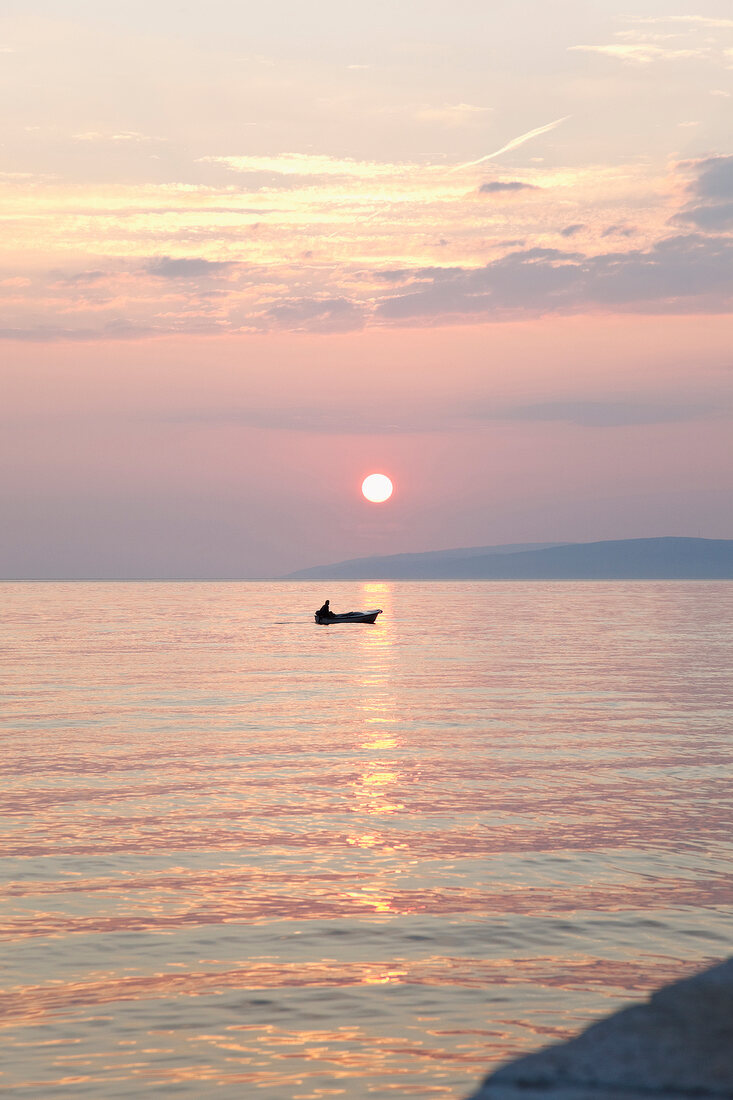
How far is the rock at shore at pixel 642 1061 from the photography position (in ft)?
19.4

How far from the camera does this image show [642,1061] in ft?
19.9

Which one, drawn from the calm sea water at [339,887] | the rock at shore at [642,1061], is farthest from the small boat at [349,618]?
the rock at shore at [642,1061]

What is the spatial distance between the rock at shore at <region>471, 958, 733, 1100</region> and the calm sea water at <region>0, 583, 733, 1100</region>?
3993 millimetres

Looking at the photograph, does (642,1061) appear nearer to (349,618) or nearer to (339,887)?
(339,887)

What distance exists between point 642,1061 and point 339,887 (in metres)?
10.2

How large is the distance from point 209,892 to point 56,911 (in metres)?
2.11

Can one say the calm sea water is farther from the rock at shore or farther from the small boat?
the small boat

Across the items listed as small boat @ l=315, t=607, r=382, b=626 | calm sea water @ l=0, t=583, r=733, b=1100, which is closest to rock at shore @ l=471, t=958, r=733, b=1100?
calm sea water @ l=0, t=583, r=733, b=1100

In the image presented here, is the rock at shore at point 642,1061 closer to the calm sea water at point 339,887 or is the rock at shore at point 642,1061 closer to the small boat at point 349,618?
the calm sea water at point 339,887

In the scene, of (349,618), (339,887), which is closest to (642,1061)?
(339,887)

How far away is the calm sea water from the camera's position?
1059cm

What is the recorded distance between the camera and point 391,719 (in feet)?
122

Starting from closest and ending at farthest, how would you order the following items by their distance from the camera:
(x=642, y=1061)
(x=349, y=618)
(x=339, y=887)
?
(x=642, y=1061) < (x=339, y=887) < (x=349, y=618)

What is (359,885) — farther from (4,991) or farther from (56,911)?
(4,991)
